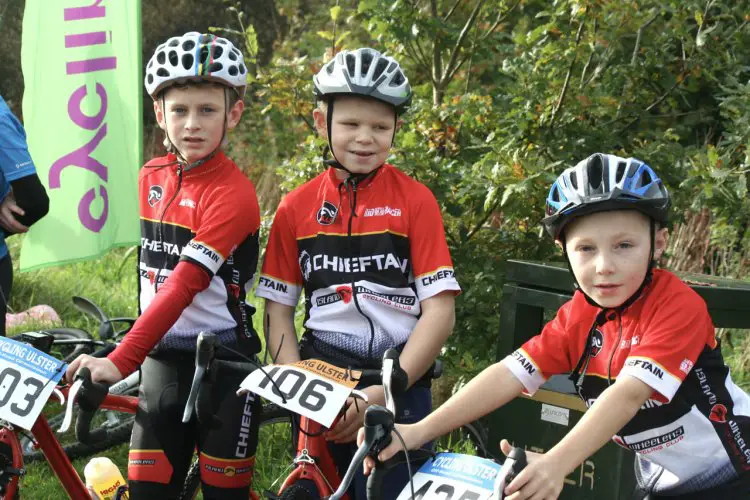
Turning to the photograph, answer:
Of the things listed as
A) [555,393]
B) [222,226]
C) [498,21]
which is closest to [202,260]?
[222,226]

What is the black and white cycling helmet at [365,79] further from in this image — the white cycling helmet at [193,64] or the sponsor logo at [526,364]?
the sponsor logo at [526,364]

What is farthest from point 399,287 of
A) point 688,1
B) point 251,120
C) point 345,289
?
point 251,120

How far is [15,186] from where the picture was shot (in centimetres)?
463

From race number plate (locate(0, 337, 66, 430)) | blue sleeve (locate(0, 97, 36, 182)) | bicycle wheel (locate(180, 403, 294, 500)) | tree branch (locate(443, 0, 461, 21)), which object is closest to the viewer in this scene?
race number plate (locate(0, 337, 66, 430))

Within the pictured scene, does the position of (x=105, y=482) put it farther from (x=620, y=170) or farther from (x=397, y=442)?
(x=620, y=170)

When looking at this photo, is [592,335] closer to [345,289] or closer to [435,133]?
[345,289]

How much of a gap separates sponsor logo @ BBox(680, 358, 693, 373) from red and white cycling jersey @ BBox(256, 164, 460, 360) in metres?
0.99

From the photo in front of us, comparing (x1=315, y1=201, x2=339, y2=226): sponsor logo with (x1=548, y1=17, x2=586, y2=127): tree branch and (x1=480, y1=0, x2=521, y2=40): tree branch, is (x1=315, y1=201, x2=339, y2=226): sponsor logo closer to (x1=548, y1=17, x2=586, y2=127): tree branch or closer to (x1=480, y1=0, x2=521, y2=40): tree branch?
(x1=548, y1=17, x2=586, y2=127): tree branch

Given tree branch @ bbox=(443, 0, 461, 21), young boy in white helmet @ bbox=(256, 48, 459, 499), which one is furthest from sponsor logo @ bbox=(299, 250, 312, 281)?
tree branch @ bbox=(443, 0, 461, 21)

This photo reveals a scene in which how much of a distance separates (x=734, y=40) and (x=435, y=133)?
5.75ft

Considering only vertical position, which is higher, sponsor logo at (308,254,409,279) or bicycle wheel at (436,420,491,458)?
sponsor logo at (308,254,409,279)

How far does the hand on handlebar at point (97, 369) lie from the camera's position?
3436 mm

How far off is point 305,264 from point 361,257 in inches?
9.7

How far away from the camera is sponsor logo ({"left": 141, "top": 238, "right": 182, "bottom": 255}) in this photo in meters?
3.95
